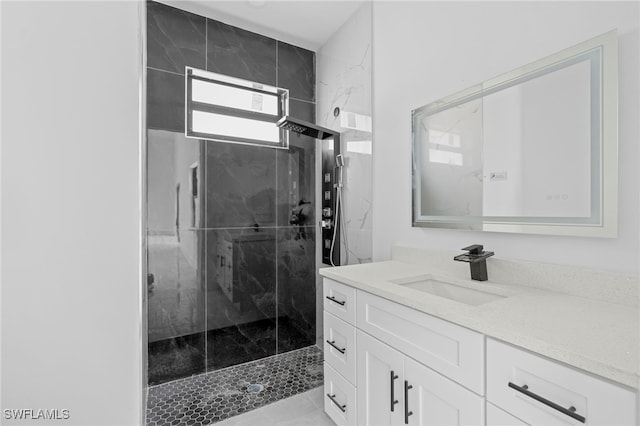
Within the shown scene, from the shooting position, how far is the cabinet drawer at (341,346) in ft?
4.33

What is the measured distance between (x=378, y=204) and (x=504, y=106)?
0.94 metres

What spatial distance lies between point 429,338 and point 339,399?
2.48 feet

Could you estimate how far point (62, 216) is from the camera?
8.2 inches

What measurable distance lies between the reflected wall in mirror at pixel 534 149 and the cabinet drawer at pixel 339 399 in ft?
3.09

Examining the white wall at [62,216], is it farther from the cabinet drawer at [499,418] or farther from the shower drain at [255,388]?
the shower drain at [255,388]

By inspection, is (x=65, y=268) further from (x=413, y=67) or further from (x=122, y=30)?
(x=413, y=67)

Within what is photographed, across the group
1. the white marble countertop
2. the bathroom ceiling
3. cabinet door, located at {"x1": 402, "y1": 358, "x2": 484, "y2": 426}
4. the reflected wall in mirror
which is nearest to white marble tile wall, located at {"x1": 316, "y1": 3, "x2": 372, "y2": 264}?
the bathroom ceiling

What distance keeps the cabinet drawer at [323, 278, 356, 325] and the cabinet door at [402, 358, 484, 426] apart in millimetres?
357

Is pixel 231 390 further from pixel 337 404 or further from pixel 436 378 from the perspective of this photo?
pixel 436 378

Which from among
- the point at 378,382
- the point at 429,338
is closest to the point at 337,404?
the point at 378,382

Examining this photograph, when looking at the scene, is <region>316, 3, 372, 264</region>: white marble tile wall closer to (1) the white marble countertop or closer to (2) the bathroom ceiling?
(2) the bathroom ceiling

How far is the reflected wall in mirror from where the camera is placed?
937 mm

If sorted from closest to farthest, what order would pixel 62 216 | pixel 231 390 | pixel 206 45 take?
pixel 62 216 < pixel 231 390 < pixel 206 45

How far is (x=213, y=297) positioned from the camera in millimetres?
2088
